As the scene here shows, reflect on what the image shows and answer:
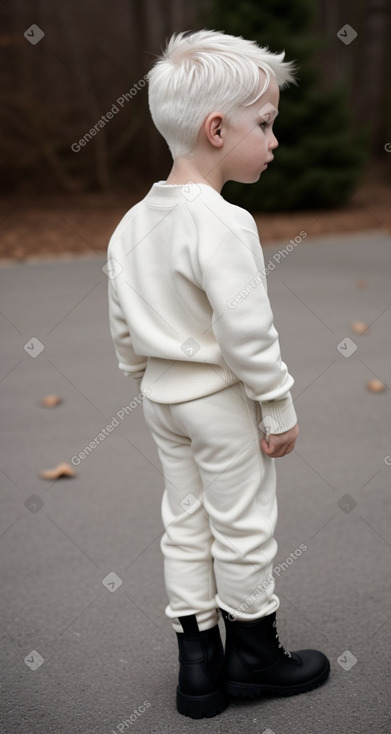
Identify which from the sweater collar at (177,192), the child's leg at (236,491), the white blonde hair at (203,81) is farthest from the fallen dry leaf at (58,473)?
the white blonde hair at (203,81)

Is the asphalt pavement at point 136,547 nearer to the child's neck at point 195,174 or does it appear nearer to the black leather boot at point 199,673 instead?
the black leather boot at point 199,673

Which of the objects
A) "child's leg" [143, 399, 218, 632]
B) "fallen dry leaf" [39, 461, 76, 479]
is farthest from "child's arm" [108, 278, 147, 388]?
"fallen dry leaf" [39, 461, 76, 479]

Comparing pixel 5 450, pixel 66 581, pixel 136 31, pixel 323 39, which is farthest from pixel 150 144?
pixel 66 581

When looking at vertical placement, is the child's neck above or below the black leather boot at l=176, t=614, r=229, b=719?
above

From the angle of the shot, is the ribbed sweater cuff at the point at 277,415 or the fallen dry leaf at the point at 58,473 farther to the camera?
the fallen dry leaf at the point at 58,473

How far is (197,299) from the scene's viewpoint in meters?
2.33

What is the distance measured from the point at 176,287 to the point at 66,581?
1.51m

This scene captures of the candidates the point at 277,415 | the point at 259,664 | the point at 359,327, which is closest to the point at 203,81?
the point at 277,415

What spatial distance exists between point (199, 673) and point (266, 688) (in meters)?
0.20

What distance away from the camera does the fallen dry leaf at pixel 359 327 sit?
6.88m

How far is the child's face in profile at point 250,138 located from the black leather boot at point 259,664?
1208 mm

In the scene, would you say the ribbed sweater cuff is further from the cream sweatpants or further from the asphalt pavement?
the asphalt pavement

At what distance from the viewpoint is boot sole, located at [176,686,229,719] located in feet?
8.30

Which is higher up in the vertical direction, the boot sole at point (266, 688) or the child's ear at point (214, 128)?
the child's ear at point (214, 128)
